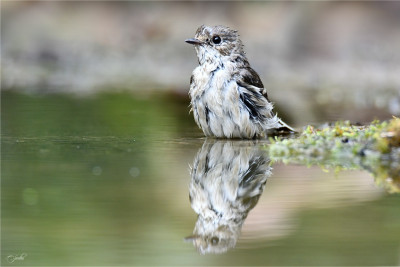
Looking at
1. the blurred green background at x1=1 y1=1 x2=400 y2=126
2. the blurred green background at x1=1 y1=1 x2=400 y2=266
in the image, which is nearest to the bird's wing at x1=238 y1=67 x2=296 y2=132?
the blurred green background at x1=1 y1=1 x2=400 y2=266

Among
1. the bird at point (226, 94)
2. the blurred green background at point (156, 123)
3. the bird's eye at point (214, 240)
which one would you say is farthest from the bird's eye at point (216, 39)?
the bird's eye at point (214, 240)

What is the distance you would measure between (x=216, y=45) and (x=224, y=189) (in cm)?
284

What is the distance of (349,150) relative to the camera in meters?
6.66

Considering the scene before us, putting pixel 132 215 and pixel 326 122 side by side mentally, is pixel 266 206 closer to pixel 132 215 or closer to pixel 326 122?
pixel 132 215

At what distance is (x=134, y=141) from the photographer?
25.6 ft

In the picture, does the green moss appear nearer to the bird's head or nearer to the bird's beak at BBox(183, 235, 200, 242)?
the bird's head

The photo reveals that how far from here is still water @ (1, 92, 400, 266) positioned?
4.15 metres

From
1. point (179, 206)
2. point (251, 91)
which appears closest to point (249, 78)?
point (251, 91)

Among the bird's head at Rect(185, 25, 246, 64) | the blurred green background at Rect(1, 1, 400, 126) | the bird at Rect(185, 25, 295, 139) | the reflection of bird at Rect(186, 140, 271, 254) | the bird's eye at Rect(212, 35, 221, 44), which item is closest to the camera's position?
the reflection of bird at Rect(186, 140, 271, 254)

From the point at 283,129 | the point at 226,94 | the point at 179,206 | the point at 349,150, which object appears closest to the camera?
the point at 179,206

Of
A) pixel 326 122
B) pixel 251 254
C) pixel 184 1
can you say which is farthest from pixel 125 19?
pixel 251 254

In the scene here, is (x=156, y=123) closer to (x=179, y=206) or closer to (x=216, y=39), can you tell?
(x=216, y=39)

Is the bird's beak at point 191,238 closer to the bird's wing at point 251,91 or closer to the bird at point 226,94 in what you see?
the bird at point 226,94

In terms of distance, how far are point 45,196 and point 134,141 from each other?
2.61 meters
